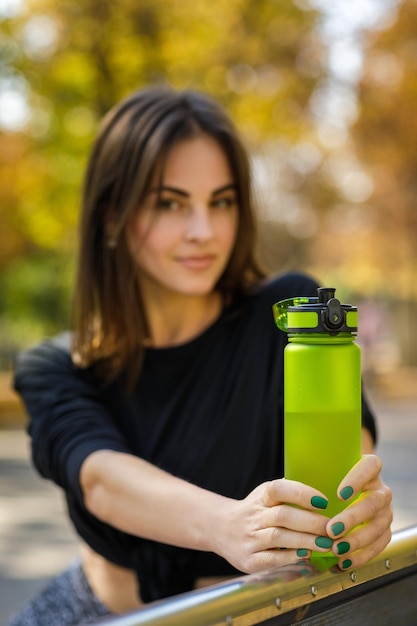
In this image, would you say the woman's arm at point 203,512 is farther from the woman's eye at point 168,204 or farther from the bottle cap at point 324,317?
the woman's eye at point 168,204

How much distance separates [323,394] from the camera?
44.7 inches

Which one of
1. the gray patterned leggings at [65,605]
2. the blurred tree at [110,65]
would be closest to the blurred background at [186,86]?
the blurred tree at [110,65]

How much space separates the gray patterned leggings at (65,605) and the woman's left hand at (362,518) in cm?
117

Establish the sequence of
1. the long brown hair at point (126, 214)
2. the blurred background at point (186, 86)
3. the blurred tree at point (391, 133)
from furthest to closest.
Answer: the blurred tree at point (391, 133), the blurred background at point (186, 86), the long brown hair at point (126, 214)

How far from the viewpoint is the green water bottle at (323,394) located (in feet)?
3.71

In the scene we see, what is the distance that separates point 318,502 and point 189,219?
1.18 metres

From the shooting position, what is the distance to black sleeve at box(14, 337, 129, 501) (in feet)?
6.75

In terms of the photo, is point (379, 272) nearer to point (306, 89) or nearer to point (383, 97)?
point (383, 97)

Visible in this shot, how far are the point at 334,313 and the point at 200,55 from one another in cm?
1081

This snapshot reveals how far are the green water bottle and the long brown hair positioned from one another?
1.20 metres

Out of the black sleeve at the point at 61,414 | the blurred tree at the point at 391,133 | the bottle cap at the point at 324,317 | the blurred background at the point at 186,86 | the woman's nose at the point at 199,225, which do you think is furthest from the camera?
the blurred tree at the point at 391,133

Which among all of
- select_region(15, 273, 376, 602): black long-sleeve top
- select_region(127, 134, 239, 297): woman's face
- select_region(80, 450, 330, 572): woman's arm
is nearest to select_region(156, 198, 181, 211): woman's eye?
select_region(127, 134, 239, 297): woman's face

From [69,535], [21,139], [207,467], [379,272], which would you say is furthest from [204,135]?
[379,272]

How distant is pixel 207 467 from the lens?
2.15m
